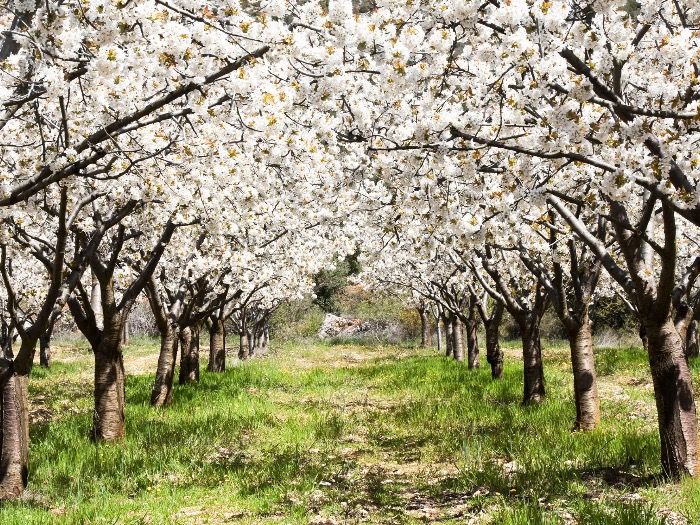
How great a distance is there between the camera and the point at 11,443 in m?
6.44

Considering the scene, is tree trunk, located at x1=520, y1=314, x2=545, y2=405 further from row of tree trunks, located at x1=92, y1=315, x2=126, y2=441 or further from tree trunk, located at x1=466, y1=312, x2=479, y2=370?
tree trunk, located at x1=466, y1=312, x2=479, y2=370

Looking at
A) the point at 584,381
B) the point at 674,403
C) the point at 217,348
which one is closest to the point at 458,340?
the point at 217,348

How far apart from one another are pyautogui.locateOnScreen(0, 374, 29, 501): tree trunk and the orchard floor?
212 mm

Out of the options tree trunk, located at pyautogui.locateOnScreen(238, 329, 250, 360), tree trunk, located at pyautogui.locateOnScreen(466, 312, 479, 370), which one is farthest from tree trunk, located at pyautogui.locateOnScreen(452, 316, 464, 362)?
tree trunk, located at pyautogui.locateOnScreen(238, 329, 250, 360)

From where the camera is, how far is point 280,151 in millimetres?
5812

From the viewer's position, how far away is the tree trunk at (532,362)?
11016 millimetres

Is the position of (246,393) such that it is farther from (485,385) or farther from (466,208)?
(466,208)

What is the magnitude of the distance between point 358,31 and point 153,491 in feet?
16.7

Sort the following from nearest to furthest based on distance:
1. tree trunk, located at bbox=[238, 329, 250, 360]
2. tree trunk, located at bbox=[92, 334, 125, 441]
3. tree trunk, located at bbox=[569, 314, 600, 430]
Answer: tree trunk, located at bbox=[569, 314, 600, 430] < tree trunk, located at bbox=[92, 334, 125, 441] < tree trunk, located at bbox=[238, 329, 250, 360]

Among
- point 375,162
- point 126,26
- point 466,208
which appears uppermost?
point 126,26

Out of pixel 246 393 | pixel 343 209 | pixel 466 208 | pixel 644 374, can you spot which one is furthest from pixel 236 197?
pixel 644 374

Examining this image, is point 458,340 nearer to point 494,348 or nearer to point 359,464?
point 494,348

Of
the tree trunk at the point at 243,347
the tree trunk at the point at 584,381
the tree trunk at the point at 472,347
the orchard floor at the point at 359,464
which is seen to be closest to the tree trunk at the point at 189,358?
the orchard floor at the point at 359,464

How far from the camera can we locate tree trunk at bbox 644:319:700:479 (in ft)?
18.6
